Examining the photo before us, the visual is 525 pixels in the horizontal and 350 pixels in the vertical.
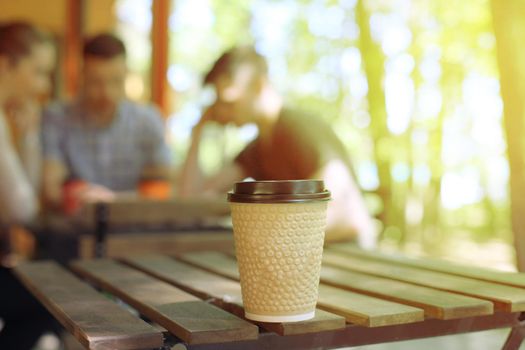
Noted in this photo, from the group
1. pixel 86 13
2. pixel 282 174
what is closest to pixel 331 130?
pixel 282 174

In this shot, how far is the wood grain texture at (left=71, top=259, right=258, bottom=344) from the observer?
0.98 m

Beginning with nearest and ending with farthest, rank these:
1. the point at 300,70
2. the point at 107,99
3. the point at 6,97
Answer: the point at 6,97, the point at 107,99, the point at 300,70

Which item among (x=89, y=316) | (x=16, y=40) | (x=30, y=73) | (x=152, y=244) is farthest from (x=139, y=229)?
(x=89, y=316)

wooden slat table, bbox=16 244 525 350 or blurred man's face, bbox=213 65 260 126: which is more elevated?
blurred man's face, bbox=213 65 260 126

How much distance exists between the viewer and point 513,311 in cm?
117

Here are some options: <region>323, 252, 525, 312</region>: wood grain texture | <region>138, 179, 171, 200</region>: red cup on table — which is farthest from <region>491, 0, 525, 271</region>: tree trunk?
<region>138, 179, 171, 200</region>: red cup on table

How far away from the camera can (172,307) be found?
1162mm

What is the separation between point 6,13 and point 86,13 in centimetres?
81

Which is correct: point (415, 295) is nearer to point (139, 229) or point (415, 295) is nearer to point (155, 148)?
point (139, 229)

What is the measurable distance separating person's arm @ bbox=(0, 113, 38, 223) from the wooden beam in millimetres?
3014

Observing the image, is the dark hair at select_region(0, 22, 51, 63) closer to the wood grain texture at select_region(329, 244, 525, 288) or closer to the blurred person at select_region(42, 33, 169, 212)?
the blurred person at select_region(42, 33, 169, 212)

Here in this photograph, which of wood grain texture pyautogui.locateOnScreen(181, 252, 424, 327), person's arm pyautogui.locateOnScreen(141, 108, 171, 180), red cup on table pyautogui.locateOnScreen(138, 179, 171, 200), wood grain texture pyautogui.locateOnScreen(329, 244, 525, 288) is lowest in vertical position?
wood grain texture pyautogui.locateOnScreen(329, 244, 525, 288)

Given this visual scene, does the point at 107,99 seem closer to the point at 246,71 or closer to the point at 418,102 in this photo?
the point at 246,71

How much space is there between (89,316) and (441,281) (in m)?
0.70
